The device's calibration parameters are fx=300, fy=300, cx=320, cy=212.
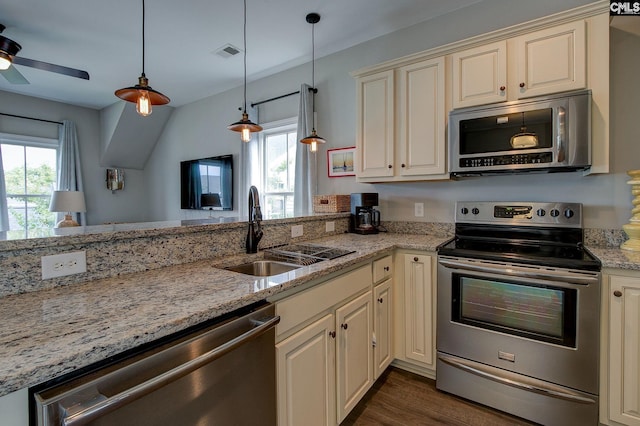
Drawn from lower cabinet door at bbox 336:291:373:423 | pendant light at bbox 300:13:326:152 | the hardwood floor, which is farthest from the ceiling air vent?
the hardwood floor

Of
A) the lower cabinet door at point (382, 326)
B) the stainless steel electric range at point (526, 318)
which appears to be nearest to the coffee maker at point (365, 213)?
the lower cabinet door at point (382, 326)

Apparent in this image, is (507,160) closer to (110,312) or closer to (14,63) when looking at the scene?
(110,312)

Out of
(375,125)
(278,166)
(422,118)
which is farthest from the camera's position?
(278,166)

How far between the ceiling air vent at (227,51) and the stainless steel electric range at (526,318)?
2.92 metres

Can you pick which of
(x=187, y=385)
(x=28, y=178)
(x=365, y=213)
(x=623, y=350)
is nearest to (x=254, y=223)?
(x=187, y=385)

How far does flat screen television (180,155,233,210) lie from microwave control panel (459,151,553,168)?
10.2ft

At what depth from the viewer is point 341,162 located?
3.12 meters

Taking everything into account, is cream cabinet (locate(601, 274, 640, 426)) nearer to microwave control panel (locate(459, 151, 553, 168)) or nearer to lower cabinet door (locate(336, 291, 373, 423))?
microwave control panel (locate(459, 151, 553, 168))

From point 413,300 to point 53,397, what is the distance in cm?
193

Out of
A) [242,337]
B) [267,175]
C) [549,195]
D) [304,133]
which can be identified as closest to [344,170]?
[304,133]

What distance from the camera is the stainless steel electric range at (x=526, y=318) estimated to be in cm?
156

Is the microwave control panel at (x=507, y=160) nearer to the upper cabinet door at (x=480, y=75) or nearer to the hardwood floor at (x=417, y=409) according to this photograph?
the upper cabinet door at (x=480, y=75)

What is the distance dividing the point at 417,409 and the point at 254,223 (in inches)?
59.6

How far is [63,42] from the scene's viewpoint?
3.08m
